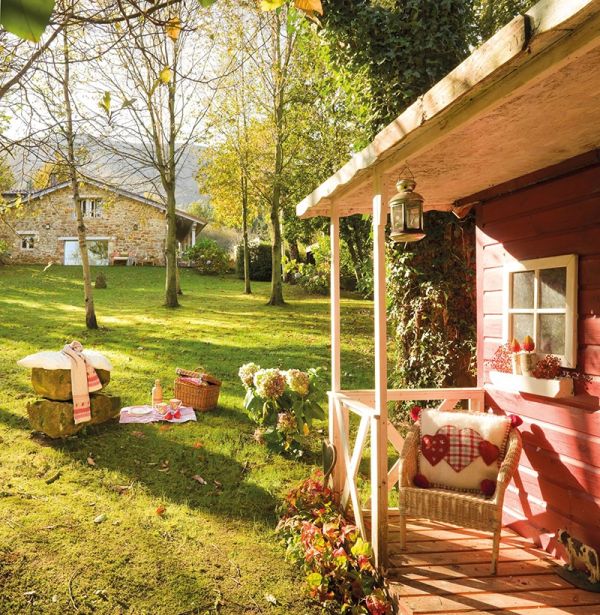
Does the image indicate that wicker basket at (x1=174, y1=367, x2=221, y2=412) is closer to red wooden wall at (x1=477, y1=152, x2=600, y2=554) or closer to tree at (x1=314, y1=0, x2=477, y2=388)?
tree at (x1=314, y1=0, x2=477, y2=388)

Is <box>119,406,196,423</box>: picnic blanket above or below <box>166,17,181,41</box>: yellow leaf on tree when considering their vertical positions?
below

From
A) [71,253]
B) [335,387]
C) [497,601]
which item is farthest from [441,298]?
[71,253]

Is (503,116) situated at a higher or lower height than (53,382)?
higher

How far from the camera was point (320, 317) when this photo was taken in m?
14.9

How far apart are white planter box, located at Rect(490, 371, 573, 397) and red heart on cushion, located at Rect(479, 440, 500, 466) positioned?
0.46m

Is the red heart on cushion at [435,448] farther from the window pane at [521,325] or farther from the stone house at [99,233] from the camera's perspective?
the stone house at [99,233]

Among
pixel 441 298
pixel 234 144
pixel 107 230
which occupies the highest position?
pixel 234 144

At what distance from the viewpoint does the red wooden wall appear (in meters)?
3.34

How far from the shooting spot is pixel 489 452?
3783 millimetres

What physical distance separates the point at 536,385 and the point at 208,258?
2302 cm

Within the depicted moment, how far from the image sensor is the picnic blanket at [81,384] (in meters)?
6.00

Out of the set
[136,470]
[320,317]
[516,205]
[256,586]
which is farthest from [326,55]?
[320,317]

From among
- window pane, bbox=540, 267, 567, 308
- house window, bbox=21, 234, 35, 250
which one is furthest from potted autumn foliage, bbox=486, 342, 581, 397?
house window, bbox=21, 234, 35, 250

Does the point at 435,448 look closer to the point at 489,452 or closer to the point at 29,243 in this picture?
the point at 489,452
